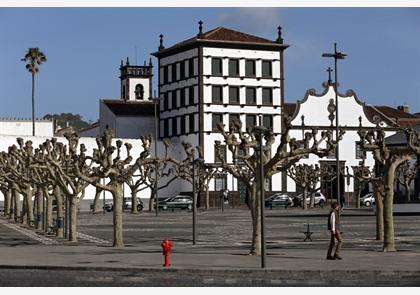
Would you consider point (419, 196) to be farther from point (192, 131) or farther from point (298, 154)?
point (298, 154)

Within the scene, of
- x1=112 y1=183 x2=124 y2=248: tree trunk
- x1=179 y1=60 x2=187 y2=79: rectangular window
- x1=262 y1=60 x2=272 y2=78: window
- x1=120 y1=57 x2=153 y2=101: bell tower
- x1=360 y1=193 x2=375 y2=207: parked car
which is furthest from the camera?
x1=120 y1=57 x2=153 y2=101: bell tower

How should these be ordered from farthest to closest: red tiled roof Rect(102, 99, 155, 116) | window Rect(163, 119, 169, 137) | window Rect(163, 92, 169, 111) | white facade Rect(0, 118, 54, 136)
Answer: white facade Rect(0, 118, 54, 136), red tiled roof Rect(102, 99, 155, 116), window Rect(163, 119, 169, 137), window Rect(163, 92, 169, 111)

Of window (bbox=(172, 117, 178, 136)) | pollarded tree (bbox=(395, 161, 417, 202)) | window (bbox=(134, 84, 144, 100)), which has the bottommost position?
pollarded tree (bbox=(395, 161, 417, 202))

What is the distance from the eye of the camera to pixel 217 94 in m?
104

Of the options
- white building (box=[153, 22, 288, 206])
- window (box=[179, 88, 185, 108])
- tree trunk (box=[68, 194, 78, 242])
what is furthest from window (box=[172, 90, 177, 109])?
tree trunk (box=[68, 194, 78, 242])

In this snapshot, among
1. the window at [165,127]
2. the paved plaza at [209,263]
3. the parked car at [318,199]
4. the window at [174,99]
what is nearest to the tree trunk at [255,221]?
the paved plaza at [209,263]

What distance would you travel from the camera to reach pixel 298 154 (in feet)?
105

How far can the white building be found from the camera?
103 m

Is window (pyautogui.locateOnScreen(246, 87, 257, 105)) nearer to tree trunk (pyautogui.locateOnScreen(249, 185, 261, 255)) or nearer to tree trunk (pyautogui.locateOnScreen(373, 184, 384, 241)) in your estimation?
tree trunk (pyautogui.locateOnScreen(373, 184, 384, 241))

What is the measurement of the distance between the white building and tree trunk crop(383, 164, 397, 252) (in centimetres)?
6938

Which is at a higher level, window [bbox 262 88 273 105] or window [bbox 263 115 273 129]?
window [bbox 262 88 273 105]

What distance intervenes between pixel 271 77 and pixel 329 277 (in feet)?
273

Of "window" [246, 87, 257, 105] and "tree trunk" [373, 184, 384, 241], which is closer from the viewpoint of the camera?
"tree trunk" [373, 184, 384, 241]

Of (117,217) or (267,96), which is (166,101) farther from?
(117,217)
